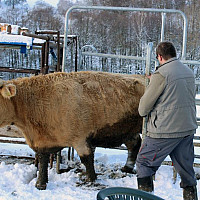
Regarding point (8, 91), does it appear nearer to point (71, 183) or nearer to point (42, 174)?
point (42, 174)

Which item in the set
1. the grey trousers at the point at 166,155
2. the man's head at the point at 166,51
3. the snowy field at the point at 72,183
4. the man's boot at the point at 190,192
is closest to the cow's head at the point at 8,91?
the snowy field at the point at 72,183

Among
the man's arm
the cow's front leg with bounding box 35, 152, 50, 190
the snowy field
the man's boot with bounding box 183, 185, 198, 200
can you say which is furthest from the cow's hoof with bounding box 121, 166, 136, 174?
the man's arm

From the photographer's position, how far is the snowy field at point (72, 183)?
13.4ft

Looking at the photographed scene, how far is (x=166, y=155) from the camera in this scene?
3.21 metres

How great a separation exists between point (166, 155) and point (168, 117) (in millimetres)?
421

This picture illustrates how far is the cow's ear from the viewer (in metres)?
4.16

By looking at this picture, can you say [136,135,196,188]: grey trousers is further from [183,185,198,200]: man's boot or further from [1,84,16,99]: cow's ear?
[1,84,16,99]: cow's ear

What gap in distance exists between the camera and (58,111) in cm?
445

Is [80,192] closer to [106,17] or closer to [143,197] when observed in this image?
[143,197]

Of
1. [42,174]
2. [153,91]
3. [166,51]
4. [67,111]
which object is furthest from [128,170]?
[166,51]

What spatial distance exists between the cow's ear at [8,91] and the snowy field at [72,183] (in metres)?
1.34

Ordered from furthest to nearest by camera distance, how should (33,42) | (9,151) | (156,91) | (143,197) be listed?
(9,151) < (33,42) < (156,91) < (143,197)

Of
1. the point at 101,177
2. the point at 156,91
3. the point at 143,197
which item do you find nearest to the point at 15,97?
the point at 101,177

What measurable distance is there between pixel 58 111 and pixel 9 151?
8.75 feet
